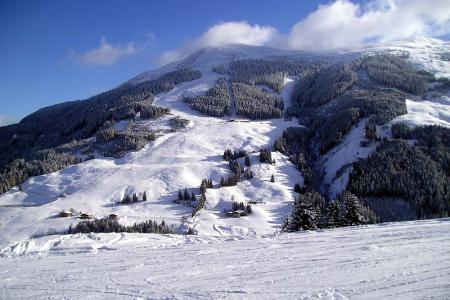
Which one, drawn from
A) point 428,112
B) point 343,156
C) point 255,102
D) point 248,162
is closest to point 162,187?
point 248,162

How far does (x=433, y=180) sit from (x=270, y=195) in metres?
30.1

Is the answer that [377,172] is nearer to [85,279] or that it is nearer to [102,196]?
[102,196]

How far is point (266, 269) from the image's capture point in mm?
16609

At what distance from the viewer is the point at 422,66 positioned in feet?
538

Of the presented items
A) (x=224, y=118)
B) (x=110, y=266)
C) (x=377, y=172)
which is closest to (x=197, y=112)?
(x=224, y=118)

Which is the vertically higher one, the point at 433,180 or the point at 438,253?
the point at 438,253

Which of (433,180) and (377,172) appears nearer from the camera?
(433,180)

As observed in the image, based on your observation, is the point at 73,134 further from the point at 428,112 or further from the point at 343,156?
A: the point at 428,112

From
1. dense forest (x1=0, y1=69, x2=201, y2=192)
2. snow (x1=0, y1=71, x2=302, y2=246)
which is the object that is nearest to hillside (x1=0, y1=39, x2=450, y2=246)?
snow (x1=0, y1=71, x2=302, y2=246)

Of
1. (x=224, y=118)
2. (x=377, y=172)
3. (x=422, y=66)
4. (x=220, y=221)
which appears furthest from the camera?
(x=422, y=66)

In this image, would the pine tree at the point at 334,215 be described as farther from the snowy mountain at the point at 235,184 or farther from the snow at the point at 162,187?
the snow at the point at 162,187

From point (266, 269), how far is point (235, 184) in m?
70.6

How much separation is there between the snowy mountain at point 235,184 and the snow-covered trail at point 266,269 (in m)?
0.10

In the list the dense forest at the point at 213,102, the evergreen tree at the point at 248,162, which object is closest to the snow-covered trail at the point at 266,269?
the evergreen tree at the point at 248,162
